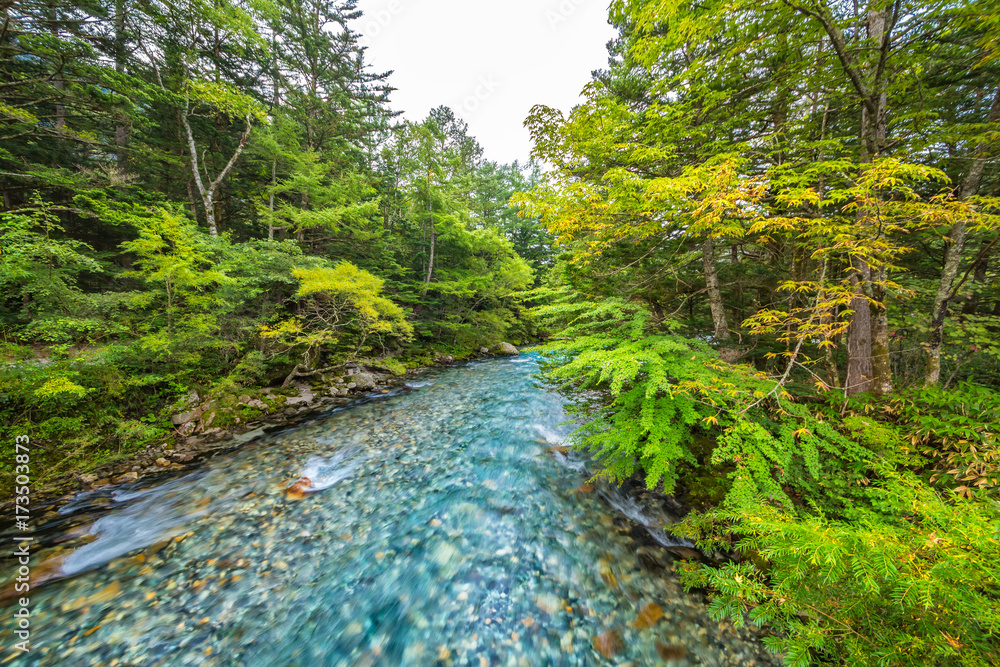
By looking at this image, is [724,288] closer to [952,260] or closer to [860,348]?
[860,348]

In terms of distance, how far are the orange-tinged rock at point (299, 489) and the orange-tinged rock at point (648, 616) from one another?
5032 mm

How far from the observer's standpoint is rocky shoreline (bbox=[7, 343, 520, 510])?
536 centimetres

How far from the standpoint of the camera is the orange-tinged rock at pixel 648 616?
2.93 metres

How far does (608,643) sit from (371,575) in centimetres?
270

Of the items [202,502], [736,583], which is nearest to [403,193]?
[202,502]

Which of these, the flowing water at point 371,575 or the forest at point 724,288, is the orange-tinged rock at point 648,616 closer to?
the flowing water at point 371,575

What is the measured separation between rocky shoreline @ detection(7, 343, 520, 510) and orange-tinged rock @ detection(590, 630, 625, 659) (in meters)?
7.60

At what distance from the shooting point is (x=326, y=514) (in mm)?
4535

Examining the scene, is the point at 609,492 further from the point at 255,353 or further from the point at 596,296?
the point at 255,353

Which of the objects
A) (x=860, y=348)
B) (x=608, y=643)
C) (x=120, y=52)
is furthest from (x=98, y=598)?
(x=120, y=52)

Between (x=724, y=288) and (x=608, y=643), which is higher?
(x=724, y=288)

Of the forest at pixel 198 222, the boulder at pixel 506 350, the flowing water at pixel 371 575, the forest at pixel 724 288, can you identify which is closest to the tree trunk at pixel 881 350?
the forest at pixel 724 288

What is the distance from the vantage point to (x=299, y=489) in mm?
5102

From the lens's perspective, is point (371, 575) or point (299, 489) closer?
point (371, 575)
